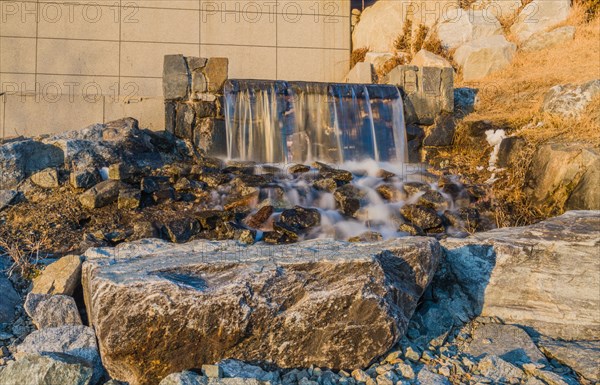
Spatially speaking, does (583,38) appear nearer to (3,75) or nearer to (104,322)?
(104,322)

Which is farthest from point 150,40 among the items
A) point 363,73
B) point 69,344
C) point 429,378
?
point 429,378

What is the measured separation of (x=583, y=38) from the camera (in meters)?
11.3

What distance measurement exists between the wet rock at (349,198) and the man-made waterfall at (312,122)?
230 centimetres

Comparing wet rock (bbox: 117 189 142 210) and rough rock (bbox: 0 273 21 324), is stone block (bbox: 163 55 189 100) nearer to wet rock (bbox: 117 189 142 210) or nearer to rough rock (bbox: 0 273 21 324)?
wet rock (bbox: 117 189 142 210)

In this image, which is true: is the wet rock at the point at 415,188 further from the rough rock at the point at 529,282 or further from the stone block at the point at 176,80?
the stone block at the point at 176,80

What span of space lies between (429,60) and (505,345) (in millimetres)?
9107

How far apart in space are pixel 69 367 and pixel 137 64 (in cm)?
1079

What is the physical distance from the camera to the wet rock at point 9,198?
602 cm

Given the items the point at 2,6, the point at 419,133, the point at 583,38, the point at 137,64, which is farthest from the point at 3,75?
the point at 583,38

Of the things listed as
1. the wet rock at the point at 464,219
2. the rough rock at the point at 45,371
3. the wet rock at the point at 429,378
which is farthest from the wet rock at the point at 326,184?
the rough rock at the point at 45,371

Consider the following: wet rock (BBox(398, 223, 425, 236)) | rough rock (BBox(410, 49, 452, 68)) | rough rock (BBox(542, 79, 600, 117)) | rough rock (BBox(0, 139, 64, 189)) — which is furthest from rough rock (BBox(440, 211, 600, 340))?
rough rock (BBox(410, 49, 452, 68))

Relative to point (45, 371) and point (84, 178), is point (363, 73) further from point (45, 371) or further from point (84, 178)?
point (45, 371)

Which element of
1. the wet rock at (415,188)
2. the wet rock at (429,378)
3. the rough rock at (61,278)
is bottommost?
the wet rock at (429,378)

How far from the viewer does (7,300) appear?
3.43 m
